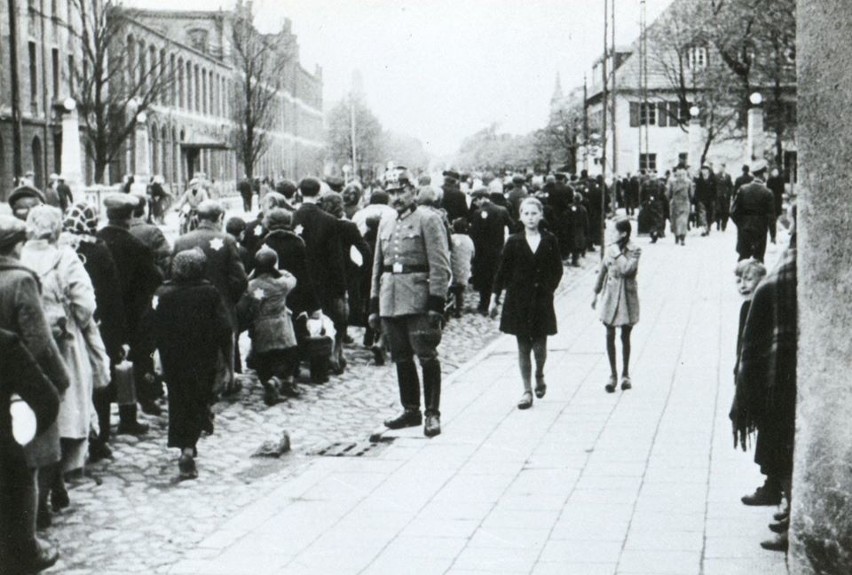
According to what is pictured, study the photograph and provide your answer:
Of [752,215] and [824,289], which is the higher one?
[752,215]

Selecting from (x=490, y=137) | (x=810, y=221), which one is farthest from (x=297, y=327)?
(x=490, y=137)

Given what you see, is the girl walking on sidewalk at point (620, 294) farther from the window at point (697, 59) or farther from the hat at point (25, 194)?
the window at point (697, 59)

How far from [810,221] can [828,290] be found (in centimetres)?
32

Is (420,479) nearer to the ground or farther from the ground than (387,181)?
nearer to the ground

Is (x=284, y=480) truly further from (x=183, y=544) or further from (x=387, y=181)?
(x=387, y=181)

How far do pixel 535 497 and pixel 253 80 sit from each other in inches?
2009

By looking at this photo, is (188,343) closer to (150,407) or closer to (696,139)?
(150,407)

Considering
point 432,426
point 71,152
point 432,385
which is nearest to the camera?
point 432,426

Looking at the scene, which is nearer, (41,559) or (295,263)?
(41,559)

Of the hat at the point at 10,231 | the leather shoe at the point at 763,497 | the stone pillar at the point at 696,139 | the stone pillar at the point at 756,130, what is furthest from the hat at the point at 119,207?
the stone pillar at the point at 696,139

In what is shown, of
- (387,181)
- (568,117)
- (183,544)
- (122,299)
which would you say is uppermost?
(568,117)

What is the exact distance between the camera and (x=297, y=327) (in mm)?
12617

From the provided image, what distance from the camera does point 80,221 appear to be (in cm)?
940

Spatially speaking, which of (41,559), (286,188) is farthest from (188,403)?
(286,188)
